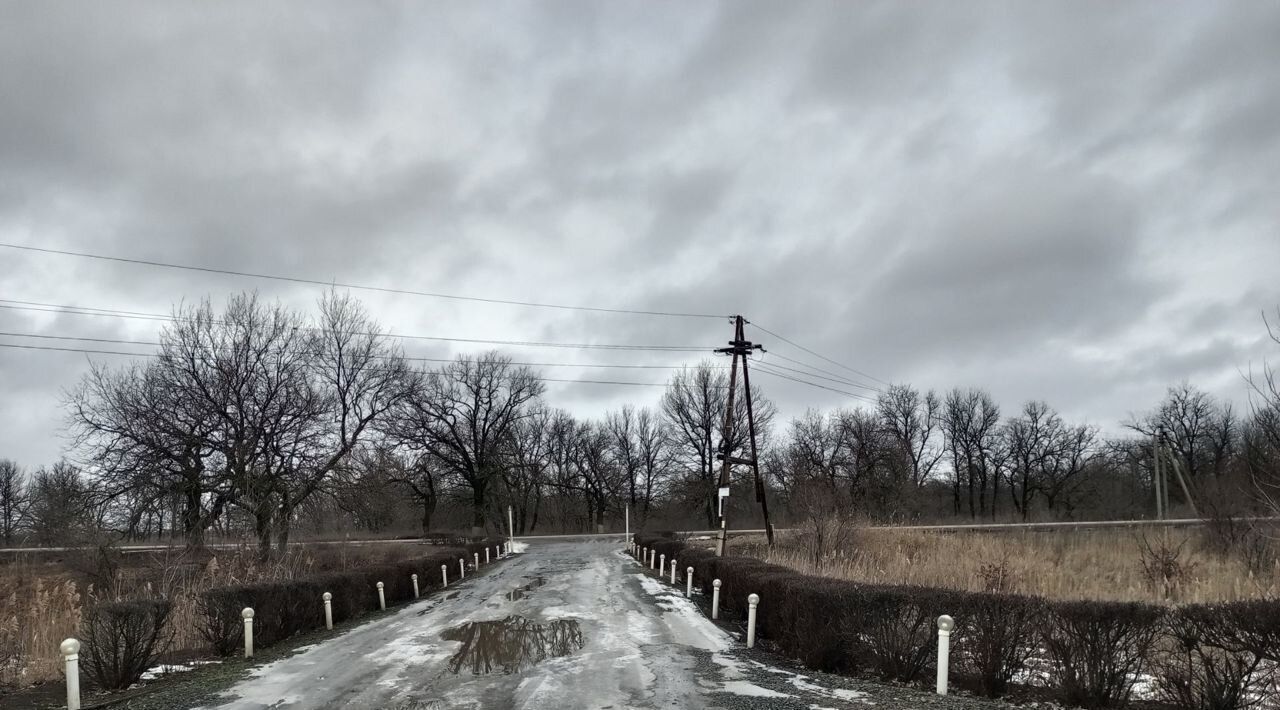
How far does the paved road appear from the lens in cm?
825

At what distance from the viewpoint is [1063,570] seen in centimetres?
1659

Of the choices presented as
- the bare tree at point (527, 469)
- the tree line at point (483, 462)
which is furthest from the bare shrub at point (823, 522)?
the bare tree at point (527, 469)

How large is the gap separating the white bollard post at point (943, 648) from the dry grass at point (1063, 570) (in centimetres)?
299

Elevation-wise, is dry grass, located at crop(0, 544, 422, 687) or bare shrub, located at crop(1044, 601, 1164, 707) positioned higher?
bare shrub, located at crop(1044, 601, 1164, 707)

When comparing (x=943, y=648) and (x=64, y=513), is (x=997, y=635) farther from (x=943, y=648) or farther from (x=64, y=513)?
(x=64, y=513)

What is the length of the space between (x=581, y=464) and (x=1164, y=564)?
220 ft

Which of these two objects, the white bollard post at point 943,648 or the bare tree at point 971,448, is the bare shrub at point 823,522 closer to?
the white bollard post at point 943,648

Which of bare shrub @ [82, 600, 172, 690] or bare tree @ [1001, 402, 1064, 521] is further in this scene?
bare tree @ [1001, 402, 1064, 521]

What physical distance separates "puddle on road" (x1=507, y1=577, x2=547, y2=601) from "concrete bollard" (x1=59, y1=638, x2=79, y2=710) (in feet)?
35.5

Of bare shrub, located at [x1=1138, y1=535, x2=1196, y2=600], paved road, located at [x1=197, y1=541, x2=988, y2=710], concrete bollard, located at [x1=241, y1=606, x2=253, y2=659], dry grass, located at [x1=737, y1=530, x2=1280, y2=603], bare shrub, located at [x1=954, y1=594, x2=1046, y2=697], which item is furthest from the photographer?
bare shrub, located at [x1=1138, y1=535, x2=1196, y2=600]

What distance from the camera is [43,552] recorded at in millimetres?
27734

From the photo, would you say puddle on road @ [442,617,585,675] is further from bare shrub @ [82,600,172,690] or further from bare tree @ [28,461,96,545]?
bare tree @ [28,461,96,545]

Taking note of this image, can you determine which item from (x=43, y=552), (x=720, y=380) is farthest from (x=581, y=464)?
(x=43, y=552)

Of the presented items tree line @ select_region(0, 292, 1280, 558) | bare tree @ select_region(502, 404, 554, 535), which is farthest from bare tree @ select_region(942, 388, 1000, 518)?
bare tree @ select_region(502, 404, 554, 535)
